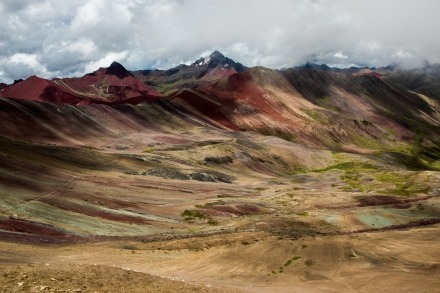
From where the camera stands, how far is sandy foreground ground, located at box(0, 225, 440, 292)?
39469 mm

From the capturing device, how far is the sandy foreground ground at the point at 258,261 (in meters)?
39.5

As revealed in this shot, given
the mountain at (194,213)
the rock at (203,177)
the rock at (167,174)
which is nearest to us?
the mountain at (194,213)

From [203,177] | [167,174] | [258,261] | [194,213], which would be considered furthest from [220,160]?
[258,261]

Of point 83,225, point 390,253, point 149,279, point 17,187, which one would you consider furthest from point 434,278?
point 17,187

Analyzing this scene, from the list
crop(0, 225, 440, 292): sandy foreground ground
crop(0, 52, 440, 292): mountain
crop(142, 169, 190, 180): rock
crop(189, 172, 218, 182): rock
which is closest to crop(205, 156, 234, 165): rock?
crop(0, 52, 440, 292): mountain

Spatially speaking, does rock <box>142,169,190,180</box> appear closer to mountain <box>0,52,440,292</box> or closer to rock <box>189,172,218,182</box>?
mountain <box>0,52,440,292</box>

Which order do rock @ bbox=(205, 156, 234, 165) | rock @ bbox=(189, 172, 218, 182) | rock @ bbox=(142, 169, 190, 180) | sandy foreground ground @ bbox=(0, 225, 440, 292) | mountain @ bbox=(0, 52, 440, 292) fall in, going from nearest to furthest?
sandy foreground ground @ bbox=(0, 225, 440, 292)
mountain @ bbox=(0, 52, 440, 292)
rock @ bbox=(142, 169, 190, 180)
rock @ bbox=(189, 172, 218, 182)
rock @ bbox=(205, 156, 234, 165)

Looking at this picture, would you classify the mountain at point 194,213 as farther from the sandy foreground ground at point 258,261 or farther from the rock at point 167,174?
the rock at point 167,174

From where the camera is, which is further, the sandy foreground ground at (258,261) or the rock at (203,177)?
the rock at (203,177)

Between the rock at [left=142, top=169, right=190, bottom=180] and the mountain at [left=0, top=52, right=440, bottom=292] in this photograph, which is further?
the rock at [left=142, top=169, right=190, bottom=180]

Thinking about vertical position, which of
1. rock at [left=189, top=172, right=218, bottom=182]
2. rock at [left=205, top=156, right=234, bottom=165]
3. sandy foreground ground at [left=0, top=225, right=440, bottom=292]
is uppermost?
rock at [left=205, top=156, right=234, bottom=165]

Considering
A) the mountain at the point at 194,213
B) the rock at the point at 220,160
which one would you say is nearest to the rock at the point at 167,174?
the mountain at the point at 194,213

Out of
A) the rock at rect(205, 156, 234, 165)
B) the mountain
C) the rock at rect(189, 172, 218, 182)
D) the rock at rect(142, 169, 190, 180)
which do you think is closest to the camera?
the mountain

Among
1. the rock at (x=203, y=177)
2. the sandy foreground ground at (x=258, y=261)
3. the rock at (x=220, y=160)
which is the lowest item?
the sandy foreground ground at (x=258, y=261)
